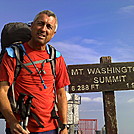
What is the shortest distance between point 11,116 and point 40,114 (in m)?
0.34

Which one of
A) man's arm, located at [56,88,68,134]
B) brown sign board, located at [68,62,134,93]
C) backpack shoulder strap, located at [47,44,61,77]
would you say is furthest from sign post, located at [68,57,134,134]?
backpack shoulder strap, located at [47,44,61,77]

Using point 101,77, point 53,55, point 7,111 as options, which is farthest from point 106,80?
point 7,111

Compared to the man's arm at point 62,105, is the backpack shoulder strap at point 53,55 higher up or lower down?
higher up

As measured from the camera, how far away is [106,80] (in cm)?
657

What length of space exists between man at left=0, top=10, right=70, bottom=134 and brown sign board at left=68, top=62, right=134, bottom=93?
362cm

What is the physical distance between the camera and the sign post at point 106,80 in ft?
21.3

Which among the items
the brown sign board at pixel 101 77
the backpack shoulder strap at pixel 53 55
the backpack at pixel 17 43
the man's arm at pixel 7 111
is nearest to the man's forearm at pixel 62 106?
the backpack at pixel 17 43

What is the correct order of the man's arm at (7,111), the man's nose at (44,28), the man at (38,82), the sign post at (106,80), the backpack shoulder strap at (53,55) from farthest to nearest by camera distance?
the sign post at (106,80) → the backpack shoulder strap at (53,55) → the man's nose at (44,28) → the man at (38,82) → the man's arm at (7,111)

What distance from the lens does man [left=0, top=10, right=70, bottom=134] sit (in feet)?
8.09

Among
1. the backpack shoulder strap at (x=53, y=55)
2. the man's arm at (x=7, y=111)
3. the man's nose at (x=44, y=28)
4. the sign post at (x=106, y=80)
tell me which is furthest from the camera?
the sign post at (x=106, y=80)

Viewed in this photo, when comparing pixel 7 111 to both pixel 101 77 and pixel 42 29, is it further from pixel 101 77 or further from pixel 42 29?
pixel 101 77

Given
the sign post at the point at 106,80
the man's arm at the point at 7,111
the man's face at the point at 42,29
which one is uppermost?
the man's face at the point at 42,29

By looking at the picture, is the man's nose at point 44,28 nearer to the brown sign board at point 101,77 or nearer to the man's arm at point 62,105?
the man's arm at point 62,105

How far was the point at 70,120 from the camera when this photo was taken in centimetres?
2659
